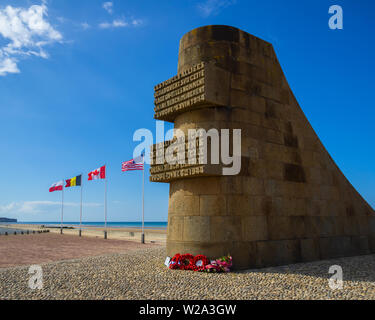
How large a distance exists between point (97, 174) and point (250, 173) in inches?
1073

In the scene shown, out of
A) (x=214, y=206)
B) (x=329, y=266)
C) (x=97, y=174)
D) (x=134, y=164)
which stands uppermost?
(x=134, y=164)

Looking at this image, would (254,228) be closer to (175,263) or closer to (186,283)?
(175,263)

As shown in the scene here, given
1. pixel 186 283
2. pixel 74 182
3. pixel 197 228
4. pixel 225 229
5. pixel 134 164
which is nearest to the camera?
pixel 186 283

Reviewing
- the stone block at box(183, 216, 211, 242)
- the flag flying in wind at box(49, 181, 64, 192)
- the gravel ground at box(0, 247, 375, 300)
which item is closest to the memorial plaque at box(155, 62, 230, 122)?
the stone block at box(183, 216, 211, 242)

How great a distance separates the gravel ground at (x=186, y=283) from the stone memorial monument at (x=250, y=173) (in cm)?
125

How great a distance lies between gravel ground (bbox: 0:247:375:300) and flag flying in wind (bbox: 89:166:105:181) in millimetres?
23553

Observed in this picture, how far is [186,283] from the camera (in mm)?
8789

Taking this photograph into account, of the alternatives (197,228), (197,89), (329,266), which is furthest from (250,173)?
(329,266)

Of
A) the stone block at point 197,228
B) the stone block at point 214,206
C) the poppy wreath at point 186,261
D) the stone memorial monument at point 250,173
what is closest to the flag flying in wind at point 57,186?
the stone memorial monument at point 250,173

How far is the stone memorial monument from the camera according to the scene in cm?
1096

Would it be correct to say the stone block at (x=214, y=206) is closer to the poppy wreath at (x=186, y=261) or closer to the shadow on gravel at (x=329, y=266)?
the poppy wreath at (x=186, y=261)

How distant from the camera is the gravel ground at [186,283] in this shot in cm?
759
